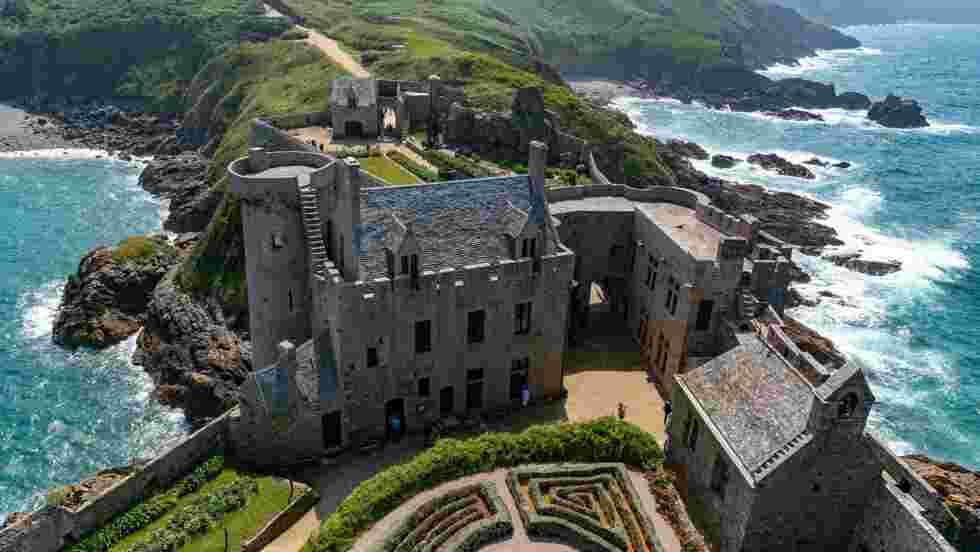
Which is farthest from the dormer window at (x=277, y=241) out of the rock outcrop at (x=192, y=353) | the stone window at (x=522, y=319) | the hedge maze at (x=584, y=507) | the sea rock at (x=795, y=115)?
the sea rock at (x=795, y=115)

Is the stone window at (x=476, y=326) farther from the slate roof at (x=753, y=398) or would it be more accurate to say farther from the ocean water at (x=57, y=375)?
the ocean water at (x=57, y=375)

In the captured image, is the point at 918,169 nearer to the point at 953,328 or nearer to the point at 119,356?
the point at 953,328

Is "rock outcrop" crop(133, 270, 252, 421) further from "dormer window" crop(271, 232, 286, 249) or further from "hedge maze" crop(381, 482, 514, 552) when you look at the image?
"hedge maze" crop(381, 482, 514, 552)

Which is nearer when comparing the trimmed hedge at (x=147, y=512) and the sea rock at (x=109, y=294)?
the trimmed hedge at (x=147, y=512)

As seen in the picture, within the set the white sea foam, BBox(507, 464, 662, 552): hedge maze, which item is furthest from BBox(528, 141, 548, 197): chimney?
the white sea foam

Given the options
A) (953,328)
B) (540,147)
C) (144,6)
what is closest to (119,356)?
(540,147)

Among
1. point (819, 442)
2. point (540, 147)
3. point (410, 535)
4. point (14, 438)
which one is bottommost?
point (14, 438)

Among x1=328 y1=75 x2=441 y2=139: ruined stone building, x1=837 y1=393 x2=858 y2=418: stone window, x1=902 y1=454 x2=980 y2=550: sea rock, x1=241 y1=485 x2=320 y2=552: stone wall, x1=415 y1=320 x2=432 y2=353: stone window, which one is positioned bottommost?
x1=902 y1=454 x2=980 y2=550: sea rock
